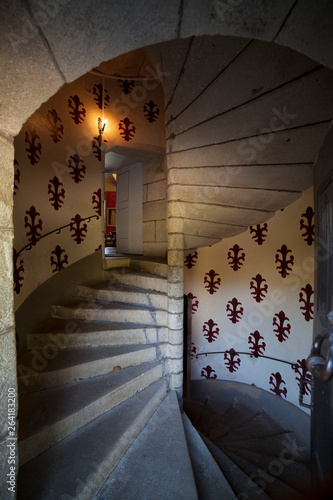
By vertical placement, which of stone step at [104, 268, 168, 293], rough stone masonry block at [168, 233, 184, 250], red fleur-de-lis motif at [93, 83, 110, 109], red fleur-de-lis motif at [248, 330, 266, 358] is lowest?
red fleur-de-lis motif at [248, 330, 266, 358]

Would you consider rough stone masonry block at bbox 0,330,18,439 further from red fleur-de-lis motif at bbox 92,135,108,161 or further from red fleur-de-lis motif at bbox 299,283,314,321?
red fleur-de-lis motif at bbox 299,283,314,321

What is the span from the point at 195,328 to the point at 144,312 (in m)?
1.67

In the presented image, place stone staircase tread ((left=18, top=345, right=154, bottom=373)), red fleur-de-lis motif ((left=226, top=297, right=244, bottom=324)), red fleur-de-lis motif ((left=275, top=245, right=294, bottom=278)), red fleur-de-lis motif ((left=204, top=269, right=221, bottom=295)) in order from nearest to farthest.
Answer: stone staircase tread ((left=18, top=345, right=154, bottom=373)) → red fleur-de-lis motif ((left=275, top=245, right=294, bottom=278)) → red fleur-de-lis motif ((left=226, top=297, right=244, bottom=324)) → red fleur-de-lis motif ((left=204, top=269, right=221, bottom=295))

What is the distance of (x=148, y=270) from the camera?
2.81m

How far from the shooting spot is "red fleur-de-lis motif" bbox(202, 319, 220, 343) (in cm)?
363

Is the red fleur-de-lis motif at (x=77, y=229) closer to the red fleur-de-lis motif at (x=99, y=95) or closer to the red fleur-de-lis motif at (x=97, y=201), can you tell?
the red fleur-de-lis motif at (x=97, y=201)

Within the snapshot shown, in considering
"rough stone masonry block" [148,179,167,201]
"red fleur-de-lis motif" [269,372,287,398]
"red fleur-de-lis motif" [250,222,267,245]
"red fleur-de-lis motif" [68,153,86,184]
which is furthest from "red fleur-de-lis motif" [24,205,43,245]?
"red fleur-de-lis motif" [269,372,287,398]

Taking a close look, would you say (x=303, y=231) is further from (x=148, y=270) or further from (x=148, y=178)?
(x=148, y=178)

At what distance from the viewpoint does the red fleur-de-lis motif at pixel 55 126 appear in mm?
2453

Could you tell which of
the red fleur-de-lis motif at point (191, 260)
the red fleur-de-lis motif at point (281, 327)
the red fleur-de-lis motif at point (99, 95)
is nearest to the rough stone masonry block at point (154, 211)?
the red fleur-de-lis motif at point (191, 260)

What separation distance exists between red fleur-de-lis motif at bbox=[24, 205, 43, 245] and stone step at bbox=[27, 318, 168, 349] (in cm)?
78

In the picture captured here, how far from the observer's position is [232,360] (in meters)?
3.56

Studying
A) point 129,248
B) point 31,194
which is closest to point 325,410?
point 31,194
